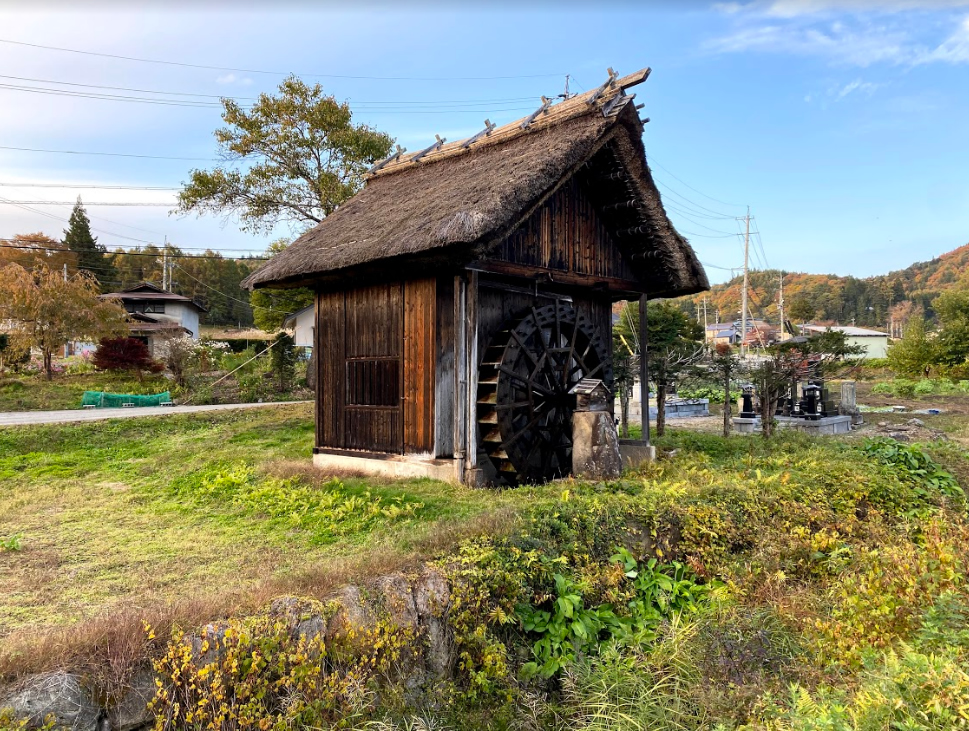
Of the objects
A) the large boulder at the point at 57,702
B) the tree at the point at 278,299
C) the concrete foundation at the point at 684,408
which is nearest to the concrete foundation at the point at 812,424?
the concrete foundation at the point at 684,408

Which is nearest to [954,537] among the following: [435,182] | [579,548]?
[579,548]

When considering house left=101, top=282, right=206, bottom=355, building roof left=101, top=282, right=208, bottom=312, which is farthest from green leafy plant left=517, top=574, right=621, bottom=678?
building roof left=101, top=282, right=208, bottom=312

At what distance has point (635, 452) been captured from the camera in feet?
36.5

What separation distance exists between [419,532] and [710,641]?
8.57 ft

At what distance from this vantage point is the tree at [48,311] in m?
21.5

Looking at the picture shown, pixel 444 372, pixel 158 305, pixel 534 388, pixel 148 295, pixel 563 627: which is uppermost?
pixel 148 295

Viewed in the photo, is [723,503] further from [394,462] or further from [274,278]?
[274,278]

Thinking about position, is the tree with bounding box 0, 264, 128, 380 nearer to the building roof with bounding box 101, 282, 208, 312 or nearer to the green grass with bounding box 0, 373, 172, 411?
the green grass with bounding box 0, 373, 172, 411

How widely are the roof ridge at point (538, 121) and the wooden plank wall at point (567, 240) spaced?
103cm

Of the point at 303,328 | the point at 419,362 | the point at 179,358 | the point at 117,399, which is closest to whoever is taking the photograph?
the point at 419,362

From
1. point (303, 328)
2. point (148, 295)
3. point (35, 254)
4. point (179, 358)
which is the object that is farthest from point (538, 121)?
point (35, 254)

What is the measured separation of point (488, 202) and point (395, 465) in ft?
12.7

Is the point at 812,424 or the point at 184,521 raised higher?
the point at 812,424

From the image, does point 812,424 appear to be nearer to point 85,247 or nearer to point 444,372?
point 444,372
